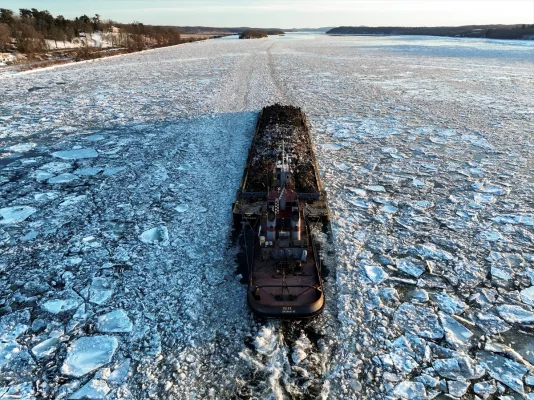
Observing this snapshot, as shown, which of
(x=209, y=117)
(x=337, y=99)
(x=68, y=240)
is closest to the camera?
(x=68, y=240)

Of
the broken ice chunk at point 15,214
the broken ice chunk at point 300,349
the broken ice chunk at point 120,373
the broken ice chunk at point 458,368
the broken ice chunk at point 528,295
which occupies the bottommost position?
the broken ice chunk at point 458,368

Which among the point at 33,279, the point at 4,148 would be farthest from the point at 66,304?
the point at 4,148

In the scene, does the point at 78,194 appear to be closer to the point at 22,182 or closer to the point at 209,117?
the point at 22,182

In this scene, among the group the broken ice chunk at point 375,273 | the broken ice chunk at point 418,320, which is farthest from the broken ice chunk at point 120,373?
the broken ice chunk at point 375,273

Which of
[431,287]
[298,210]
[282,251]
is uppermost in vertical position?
[298,210]

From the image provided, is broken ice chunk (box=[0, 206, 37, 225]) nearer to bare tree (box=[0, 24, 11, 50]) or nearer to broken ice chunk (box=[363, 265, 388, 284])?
broken ice chunk (box=[363, 265, 388, 284])

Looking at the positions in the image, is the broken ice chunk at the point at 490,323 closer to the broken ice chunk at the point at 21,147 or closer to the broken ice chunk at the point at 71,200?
the broken ice chunk at the point at 71,200

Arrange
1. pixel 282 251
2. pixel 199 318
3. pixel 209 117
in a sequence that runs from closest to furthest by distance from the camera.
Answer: pixel 199 318 < pixel 282 251 < pixel 209 117
